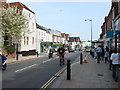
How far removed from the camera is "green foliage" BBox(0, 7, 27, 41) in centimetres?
2361

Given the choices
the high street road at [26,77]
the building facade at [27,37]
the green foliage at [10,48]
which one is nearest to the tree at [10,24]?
the green foliage at [10,48]

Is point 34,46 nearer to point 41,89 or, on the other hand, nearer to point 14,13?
point 14,13

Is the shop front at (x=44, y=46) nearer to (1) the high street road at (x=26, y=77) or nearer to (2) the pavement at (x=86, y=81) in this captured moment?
(1) the high street road at (x=26, y=77)

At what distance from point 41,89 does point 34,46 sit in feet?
109

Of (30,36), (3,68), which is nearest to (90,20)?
(30,36)

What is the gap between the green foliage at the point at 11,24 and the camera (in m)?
23.6

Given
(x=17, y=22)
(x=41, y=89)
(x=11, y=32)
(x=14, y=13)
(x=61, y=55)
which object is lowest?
(x=41, y=89)

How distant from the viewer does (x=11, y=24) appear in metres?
23.8

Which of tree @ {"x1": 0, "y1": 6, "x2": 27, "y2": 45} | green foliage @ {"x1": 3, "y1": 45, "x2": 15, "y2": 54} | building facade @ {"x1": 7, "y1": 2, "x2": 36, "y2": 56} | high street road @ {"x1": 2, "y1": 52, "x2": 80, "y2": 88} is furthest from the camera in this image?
building facade @ {"x1": 7, "y1": 2, "x2": 36, "y2": 56}

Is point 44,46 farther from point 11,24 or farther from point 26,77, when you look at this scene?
point 26,77

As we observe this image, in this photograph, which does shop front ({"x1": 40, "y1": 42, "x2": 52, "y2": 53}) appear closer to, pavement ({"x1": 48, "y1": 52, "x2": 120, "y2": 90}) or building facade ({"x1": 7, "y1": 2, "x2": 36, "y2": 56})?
building facade ({"x1": 7, "y1": 2, "x2": 36, "y2": 56})

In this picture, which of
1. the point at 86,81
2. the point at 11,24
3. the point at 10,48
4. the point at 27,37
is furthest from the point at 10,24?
the point at 86,81

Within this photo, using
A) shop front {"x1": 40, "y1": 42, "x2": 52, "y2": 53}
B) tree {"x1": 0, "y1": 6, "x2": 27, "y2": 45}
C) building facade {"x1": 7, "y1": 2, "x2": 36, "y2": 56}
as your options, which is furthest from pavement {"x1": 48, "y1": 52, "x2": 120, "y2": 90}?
shop front {"x1": 40, "y1": 42, "x2": 52, "y2": 53}

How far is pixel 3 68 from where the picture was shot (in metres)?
12.4
